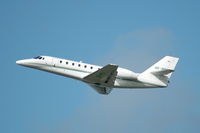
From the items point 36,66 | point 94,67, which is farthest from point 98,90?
point 36,66

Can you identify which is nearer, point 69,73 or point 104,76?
point 104,76

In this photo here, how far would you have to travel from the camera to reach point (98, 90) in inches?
1686

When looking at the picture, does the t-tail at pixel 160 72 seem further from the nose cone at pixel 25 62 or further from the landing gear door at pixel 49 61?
the nose cone at pixel 25 62

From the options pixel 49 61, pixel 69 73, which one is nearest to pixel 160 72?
pixel 69 73

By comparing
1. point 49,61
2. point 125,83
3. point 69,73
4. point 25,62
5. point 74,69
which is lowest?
point 125,83

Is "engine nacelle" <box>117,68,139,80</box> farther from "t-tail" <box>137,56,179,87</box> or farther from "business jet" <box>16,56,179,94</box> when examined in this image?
"t-tail" <box>137,56,179,87</box>

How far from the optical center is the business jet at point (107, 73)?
3919 cm

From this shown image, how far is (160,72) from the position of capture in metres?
39.9

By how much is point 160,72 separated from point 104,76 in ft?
15.6

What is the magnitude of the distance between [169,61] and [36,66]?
11.3 meters

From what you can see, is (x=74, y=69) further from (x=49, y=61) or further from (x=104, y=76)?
(x=104, y=76)

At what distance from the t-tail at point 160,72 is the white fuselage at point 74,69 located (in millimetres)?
431

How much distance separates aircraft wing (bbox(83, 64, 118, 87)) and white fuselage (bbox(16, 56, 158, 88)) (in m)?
0.82

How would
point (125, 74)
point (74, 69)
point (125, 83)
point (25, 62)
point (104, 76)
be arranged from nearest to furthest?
point (104, 76), point (125, 74), point (125, 83), point (74, 69), point (25, 62)
